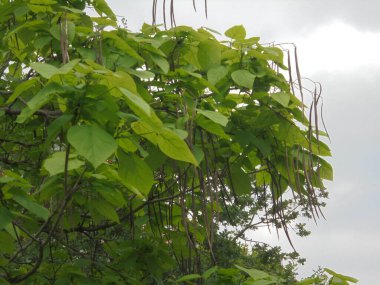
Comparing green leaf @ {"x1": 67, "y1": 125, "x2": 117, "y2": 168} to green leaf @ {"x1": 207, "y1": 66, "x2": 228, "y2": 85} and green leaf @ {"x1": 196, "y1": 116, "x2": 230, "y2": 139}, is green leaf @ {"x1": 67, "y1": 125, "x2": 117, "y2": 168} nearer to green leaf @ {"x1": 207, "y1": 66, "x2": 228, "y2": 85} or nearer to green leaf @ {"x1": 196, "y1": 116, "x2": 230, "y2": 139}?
green leaf @ {"x1": 196, "y1": 116, "x2": 230, "y2": 139}

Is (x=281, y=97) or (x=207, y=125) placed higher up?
(x=281, y=97)

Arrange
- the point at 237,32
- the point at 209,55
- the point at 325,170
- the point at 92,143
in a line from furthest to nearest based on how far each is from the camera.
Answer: the point at 325,170 → the point at 237,32 → the point at 209,55 → the point at 92,143

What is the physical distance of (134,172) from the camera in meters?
2.08

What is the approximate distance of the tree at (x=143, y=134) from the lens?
204cm

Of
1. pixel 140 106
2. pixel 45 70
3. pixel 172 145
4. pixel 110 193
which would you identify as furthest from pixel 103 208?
pixel 140 106

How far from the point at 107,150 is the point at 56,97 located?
31 cm

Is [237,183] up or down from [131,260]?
up

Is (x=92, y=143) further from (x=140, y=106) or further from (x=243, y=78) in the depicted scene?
(x=243, y=78)

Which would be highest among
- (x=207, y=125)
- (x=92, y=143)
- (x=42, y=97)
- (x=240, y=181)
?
(x=240, y=181)

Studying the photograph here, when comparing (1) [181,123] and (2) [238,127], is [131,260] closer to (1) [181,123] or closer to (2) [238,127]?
(2) [238,127]

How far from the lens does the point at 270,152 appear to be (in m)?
2.85

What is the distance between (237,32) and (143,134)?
1066 mm

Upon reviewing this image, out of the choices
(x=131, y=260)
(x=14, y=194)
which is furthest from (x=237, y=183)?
(x=14, y=194)

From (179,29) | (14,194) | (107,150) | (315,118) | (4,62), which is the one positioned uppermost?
(4,62)
